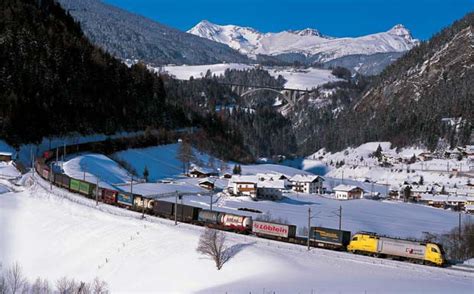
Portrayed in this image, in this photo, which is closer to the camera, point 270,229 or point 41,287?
point 41,287

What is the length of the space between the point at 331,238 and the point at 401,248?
6789 millimetres

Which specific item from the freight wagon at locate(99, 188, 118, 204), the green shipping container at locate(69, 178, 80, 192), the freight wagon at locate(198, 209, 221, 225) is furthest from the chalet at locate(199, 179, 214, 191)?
the freight wagon at locate(198, 209, 221, 225)

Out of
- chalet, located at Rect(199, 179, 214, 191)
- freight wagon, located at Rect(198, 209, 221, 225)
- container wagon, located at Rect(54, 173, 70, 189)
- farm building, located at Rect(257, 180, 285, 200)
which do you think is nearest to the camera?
freight wagon, located at Rect(198, 209, 221, 225)

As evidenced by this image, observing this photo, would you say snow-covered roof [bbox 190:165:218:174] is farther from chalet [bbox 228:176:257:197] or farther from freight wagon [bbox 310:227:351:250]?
freight wagon [bbox 310:227:351:250]

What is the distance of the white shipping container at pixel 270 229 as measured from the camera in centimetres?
5703

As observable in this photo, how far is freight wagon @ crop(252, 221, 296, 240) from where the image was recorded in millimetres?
57000

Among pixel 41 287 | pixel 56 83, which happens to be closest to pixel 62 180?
pixel 41 287

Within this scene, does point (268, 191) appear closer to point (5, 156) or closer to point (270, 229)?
point (5, 156)

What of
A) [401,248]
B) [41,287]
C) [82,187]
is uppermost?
[82,187]

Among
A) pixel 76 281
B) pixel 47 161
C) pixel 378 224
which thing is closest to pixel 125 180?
pixel 47 161

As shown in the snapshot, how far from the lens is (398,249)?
51.1 m

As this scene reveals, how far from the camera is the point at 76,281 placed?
2034 inches

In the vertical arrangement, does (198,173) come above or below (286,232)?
below

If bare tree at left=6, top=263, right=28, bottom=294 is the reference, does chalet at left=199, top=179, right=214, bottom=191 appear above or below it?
above
